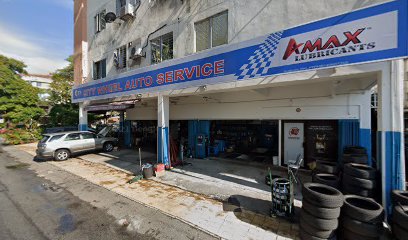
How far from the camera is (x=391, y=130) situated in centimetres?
Answer: 466

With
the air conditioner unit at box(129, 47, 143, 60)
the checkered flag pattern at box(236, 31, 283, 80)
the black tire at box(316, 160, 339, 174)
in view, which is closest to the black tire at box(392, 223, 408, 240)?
the black tire at box(316, 160, 339, 174)

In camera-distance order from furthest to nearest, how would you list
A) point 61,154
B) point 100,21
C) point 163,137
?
point 100,21 → point 61,154 → point 163,137

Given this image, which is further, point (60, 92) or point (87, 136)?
point (60, 92)

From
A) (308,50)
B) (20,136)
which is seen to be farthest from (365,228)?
(20,136)

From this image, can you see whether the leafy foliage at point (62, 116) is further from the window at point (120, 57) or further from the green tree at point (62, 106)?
the window at point (120, 57)

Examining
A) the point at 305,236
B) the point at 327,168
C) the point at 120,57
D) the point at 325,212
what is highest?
the point at 120,57

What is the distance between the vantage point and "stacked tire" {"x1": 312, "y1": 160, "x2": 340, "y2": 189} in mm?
5000

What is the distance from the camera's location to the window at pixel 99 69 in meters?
15.4

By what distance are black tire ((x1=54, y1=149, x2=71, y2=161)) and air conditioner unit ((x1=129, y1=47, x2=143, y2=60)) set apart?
7303 millimetres

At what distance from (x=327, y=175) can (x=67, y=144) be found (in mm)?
13903

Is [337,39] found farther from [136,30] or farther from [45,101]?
[45,101]

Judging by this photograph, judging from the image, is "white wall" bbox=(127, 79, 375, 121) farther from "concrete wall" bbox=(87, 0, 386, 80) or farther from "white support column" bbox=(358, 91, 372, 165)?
"concrete wall" bbox=(87, 0, 386, 80)

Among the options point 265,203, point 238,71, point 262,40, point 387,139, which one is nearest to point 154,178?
point 265,203

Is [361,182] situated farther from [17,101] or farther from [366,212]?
[17,101]
